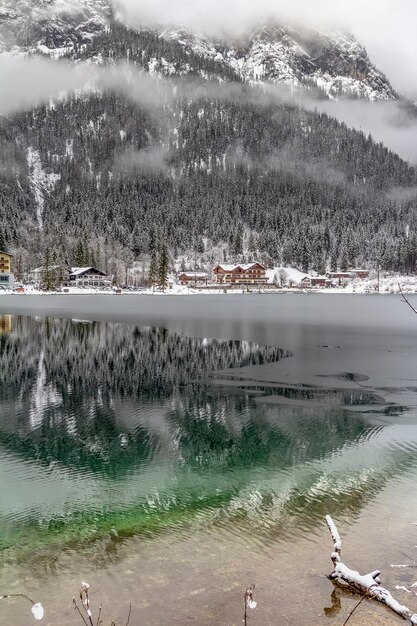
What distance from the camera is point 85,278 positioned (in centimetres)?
19100

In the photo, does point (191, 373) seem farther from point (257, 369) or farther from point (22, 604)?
point (22, 604)

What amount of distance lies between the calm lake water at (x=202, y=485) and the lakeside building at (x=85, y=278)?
159 m

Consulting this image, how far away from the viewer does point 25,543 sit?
36.8ft

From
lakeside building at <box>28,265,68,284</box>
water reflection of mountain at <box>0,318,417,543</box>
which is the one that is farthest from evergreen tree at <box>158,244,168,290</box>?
water reflection of mountain at <box>0,318,417,543</box>

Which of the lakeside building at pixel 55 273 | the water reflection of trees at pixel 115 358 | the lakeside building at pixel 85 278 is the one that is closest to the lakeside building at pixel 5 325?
the water reflection of trees at pixel 115 358

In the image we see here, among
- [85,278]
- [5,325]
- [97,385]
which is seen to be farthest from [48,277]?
[97,385]

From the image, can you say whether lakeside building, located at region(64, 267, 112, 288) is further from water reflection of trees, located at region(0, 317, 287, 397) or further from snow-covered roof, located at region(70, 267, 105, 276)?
water reflection of trees, located at region(0, 317, 287, 397)

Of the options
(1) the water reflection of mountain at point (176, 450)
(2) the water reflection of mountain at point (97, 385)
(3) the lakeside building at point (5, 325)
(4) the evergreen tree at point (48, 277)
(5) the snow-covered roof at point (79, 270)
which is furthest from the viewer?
(5) the snow-covered roof at point (79, 270)

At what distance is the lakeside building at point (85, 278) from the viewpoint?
188250 mm

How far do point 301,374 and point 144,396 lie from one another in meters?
9.99

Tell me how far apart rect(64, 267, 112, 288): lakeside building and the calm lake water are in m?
159

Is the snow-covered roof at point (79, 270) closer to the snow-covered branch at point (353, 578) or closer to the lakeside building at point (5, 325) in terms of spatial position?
the lakeside building at point (5, 325)

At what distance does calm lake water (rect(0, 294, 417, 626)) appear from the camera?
30.6 feet

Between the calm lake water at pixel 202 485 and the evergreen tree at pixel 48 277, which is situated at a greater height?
the evergreen tree at pixel 48 277
